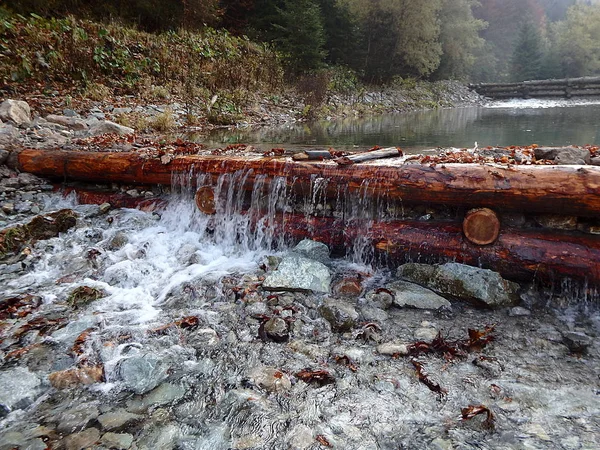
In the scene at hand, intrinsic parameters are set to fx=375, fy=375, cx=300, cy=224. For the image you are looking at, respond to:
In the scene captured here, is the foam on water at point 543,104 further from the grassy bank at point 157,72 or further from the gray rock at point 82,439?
the gray rock at point 82,439

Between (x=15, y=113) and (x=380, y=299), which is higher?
(x=15, y=113)

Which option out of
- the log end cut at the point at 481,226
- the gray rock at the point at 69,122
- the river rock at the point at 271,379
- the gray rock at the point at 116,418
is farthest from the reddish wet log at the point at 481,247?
the gray rock at the point at 69,122

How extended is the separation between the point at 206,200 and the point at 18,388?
270cm

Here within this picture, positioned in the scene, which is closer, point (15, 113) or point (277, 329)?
point (277, 329)

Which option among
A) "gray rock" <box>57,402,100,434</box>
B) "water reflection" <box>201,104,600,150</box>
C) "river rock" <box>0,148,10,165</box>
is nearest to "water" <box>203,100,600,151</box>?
"water reflection" <box>201,104,600,150</box>

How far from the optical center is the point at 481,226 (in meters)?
3.21

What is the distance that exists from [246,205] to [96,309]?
6.28 feet

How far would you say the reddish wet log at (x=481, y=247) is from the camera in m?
2.92

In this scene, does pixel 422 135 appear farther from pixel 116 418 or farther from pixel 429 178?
pixel 116 418

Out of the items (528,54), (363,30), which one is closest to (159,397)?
(363,30)

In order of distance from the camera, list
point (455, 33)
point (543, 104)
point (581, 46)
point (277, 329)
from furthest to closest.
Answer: point (581, 46) < point (455, 33) < point (543, 104) < point (277, 329)

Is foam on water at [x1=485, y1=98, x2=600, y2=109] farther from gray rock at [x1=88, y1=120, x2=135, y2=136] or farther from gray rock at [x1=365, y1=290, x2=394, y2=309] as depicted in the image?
gray rock at [x1=365, y1=290, x2=394, y2=309]

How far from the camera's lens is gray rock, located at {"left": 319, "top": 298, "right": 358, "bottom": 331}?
8.73 ft

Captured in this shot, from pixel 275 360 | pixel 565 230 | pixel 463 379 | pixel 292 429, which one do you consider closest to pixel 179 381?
pixel 275 360
